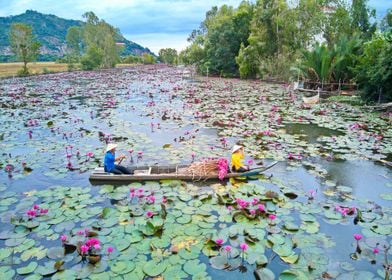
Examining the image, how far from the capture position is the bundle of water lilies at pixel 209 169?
A: 631cm

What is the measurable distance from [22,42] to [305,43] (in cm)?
3466

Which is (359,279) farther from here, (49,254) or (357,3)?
(357,3)

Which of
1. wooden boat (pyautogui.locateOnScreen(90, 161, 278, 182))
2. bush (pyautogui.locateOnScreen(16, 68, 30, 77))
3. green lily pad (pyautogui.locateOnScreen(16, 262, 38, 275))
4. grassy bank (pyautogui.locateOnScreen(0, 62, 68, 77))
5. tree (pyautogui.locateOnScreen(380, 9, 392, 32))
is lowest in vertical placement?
green lily pad (pyautogui.locateOnScreen(16, 262, 38, 275))

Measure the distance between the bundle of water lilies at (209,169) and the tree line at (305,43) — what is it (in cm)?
1041

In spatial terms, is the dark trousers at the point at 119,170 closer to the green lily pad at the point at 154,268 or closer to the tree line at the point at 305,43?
the green lily pad at the point at 154,268

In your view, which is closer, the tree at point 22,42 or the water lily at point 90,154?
the water lily at point 90,154

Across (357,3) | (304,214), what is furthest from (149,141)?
(357,3)

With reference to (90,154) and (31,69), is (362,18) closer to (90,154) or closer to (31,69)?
(90,154)

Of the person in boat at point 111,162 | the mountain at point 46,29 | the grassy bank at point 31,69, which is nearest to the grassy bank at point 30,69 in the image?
the grassy bank at point 31,69

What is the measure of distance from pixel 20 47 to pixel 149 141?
3930 centimetres

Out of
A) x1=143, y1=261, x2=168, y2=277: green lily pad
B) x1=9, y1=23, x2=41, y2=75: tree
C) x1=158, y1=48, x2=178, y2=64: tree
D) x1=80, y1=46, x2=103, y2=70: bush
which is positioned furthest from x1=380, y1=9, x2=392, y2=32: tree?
x1=158, y1=48, x2=178, y2=64: tree

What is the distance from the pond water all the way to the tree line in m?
6.17

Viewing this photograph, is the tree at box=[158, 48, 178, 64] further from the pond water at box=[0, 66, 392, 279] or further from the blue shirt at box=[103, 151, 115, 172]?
the blue shirt at box=[103, 151, 115, 172]

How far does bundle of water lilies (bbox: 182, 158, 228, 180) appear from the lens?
631 centimetres
